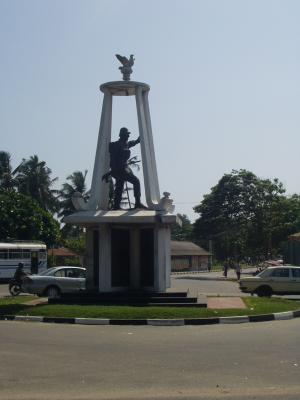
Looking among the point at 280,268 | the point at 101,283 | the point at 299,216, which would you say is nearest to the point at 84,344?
the point at 101,283

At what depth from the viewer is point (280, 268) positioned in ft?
82.6


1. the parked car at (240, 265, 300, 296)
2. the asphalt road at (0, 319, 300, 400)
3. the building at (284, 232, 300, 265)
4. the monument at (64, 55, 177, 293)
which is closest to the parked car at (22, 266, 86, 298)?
the monument at (64, 55, 177, 293)

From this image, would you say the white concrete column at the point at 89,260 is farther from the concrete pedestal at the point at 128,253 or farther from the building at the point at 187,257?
the building at the point at 187,257

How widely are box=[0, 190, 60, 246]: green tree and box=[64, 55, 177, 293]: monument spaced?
92.9 feet

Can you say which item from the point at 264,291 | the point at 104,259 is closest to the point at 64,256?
the point at 264,291

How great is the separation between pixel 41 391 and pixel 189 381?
72.5 inches

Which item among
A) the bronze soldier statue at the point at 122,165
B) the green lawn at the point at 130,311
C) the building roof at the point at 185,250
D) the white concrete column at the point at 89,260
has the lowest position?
the green lawn at the point at 130,311

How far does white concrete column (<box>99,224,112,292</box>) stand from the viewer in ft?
68.8

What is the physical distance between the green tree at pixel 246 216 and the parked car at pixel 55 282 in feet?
102

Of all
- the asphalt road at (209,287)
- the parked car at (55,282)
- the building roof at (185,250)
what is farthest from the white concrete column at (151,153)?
the building roof at (185,250)

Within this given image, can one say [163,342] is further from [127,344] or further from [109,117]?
[109,117]

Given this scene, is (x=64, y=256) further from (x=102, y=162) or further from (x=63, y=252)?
(x=102, y=162)

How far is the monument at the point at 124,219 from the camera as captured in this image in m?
20.9

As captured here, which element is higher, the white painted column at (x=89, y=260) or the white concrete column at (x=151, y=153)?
the white concrete column at (x=151, y=153)
